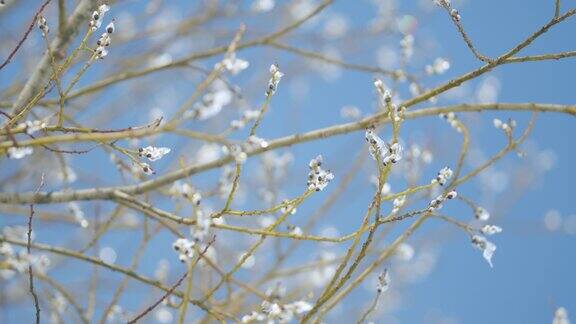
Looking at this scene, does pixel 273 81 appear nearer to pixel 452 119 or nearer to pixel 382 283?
pixel 382 283

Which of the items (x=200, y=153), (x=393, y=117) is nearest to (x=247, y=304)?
(x=200, y=153)

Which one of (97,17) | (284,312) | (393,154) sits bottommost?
(284,312)

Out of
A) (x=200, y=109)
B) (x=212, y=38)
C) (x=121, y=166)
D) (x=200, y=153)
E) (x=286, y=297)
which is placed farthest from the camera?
(x=200, y=153)

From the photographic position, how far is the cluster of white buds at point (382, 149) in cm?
188

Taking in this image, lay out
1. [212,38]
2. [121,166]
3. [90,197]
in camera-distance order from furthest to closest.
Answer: [212,38]
[121,166]
[90,197]

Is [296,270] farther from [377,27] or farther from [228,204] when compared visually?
[377,27]

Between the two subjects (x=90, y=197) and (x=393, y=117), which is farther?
(x=90, y=197)

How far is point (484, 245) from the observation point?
234 centimetres

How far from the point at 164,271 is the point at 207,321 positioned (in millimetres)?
2675

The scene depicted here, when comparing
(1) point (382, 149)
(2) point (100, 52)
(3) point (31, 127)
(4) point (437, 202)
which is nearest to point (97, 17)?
(2) point (100, 52)

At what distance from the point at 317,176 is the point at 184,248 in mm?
506

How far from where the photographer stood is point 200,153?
19.1ft

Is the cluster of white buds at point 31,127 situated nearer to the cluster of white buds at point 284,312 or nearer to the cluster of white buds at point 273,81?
the cluster of white buds at point 273,81

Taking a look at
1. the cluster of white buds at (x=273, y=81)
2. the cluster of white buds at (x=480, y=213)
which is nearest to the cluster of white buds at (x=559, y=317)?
the cluster of white buds at (x=480, y=213)
